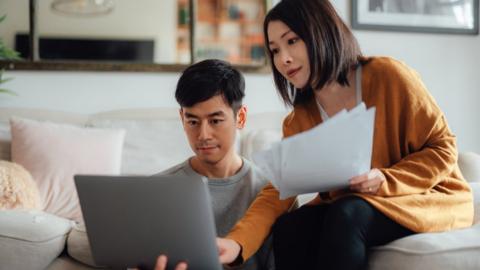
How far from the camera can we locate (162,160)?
6.88ft

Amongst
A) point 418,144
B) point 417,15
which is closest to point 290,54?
point 418,144

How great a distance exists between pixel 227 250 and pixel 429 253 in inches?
16.6

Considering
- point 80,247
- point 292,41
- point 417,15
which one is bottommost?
point 80,247

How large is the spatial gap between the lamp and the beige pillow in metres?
0.64

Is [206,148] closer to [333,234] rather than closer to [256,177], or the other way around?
[256,177]

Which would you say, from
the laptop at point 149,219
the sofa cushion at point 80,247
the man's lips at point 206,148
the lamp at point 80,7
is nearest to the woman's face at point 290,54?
the man's lips at point 206,148

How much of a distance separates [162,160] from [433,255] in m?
1.25

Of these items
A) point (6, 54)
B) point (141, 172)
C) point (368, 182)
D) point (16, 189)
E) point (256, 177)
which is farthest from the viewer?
point (6, 54)

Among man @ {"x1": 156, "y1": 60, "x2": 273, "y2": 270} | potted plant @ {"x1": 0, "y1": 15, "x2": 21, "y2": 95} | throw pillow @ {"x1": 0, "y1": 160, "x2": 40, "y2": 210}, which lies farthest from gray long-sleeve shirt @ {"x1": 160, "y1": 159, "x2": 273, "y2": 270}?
potted plant @ {"x1": 0, "y1": 15, "x2": 21, "y2": 95}

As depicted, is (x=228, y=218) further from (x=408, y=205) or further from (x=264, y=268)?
(x=408, y=205)

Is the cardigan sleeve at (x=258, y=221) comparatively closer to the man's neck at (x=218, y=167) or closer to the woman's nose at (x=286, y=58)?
the man's neck at (x=218, y=167)

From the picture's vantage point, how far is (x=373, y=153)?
4.12 feet

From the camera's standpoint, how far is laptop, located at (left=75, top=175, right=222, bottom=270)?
949mm

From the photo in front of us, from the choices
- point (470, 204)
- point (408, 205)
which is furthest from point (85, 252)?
point (470, 204)
